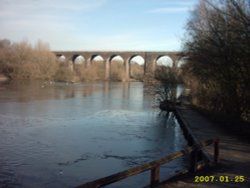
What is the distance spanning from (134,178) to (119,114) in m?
14.9

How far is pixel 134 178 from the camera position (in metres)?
9.89

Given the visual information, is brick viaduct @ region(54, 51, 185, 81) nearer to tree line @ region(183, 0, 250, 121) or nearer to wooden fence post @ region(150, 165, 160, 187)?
tree line @ region(183, 0, 250, 121)

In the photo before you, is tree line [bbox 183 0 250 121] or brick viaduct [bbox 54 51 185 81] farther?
brick viaduct [bbox 54 51 185 81]

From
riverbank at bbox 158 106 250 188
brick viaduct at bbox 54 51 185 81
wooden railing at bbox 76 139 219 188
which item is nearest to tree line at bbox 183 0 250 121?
riverbank at bbox 158 106 250 188

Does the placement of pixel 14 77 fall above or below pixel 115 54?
below

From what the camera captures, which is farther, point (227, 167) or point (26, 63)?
point (26, 63)

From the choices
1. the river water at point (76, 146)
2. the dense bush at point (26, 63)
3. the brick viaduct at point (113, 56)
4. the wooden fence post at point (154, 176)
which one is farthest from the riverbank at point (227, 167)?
the brick viaduct at point (113, 56)

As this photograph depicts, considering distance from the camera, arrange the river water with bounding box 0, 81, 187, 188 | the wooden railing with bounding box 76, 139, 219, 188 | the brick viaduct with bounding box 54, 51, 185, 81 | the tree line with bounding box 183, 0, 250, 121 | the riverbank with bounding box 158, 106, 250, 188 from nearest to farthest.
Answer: the wooden railing with bounding box 76, 139, 219, 188, the riverbank with bounding box 158, 106, 250, 188, the river water with bounding box 0, 81, 187, 188, the tree line with bounding box 183, 0, 250, 121, the brick viaduct with bounding box 54, 51, 185, 81

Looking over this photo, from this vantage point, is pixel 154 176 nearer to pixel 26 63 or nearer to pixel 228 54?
pixel 228 54

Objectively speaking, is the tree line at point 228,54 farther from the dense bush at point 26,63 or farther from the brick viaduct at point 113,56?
the brick viaduct at point 113,56

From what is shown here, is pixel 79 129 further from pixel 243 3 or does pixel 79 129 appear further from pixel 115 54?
pixel 115 54

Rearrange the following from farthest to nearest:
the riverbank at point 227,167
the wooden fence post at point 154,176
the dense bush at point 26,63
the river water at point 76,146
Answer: the dense bush at point 26,63
the river water at point 76,146
the riverbank at point 227,167
the wooden fence post at point 154,176

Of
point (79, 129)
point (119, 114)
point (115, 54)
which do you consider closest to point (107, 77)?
point (115, 54)

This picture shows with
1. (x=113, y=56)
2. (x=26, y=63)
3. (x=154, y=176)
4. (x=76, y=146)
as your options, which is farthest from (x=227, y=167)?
(x=113, y=56)
